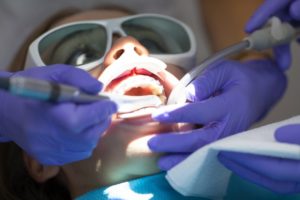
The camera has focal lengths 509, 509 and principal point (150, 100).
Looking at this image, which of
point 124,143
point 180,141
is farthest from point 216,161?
point 124,143

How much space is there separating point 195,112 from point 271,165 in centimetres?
20

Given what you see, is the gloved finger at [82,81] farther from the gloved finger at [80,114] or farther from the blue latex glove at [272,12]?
the blue latex glove at [272,12]

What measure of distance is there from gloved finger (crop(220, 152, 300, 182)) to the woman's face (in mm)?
197

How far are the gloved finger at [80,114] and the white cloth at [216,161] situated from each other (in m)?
0.22

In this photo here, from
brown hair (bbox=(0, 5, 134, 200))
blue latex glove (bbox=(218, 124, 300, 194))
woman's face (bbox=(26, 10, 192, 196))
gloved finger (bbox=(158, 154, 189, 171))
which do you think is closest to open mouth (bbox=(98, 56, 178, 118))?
woman's face (bbox=(26, 10, 192, 196))

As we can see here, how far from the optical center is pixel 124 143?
1111 millimetres

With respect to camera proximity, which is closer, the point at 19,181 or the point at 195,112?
the point at 195,112

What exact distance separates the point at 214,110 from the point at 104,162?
0.27 meters

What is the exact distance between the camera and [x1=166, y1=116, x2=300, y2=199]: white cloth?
926mm

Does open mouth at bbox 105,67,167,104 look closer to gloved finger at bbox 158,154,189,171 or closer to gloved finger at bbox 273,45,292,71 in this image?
gloved finger at bbox 158,154,189,171

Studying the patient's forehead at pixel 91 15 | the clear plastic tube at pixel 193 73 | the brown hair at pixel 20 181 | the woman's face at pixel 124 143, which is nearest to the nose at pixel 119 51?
the woman's face at pixel 124 143

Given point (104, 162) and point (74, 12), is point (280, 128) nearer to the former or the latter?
point (104, 162)

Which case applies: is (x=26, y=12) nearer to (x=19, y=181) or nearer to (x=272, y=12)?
(x=19, y=181)

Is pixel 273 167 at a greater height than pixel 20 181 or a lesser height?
greater
